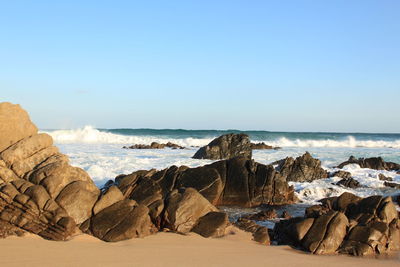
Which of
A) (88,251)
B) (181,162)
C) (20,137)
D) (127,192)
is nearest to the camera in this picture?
(88,251)

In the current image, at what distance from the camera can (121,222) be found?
1027 cm

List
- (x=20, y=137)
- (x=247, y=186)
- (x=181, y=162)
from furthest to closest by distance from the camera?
(x=181, y=162)
(x=247, y=186)
(x=20, y=137)

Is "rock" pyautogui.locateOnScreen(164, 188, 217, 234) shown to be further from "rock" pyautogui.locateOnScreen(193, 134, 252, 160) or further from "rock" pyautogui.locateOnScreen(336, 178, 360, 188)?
"rock" pyautogui.locateOnScreen(193, 134, 252, 160)

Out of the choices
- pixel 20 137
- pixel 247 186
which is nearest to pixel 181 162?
pixel 247 186

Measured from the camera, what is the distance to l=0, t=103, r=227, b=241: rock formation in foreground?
9883 millimetres

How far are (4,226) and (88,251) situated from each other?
2573 mm

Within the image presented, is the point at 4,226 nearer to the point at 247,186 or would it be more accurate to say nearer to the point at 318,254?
the point at 318,254

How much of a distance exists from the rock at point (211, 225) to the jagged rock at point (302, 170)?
1115cm

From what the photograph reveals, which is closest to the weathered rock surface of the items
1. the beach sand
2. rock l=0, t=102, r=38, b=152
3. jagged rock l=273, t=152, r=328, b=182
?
the beach sand

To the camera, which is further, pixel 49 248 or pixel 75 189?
pixel 75 189

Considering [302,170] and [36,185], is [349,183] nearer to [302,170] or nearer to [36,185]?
[302,170]

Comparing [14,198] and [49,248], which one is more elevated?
Result: [14,198]

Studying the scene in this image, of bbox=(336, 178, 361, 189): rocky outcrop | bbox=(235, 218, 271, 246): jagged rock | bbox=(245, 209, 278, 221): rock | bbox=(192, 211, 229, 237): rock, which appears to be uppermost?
bbox=(336, 178, 361, 189): rocky outcrop

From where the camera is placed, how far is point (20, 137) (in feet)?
42.6
